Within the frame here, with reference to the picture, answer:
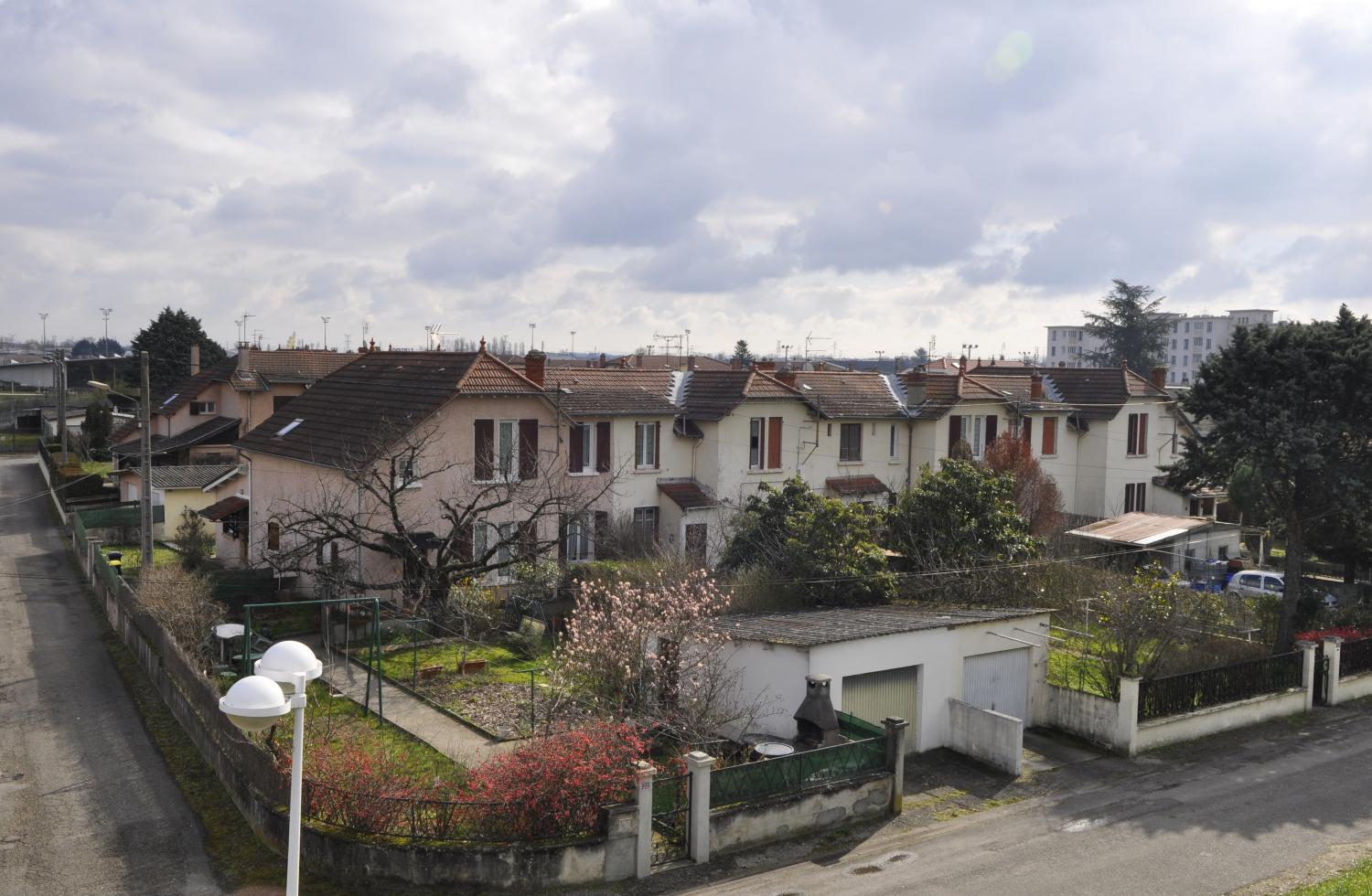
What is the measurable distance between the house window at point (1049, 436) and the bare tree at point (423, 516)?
67.8ft

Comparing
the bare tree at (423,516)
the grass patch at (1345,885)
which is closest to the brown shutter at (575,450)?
the bare tree at (423,516)

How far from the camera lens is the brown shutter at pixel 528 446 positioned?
30750 mm

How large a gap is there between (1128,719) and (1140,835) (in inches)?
153

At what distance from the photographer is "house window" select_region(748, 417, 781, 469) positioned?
36656 mm

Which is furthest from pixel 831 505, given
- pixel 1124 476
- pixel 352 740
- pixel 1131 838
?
pixel 1124 476

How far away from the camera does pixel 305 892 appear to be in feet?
43.3

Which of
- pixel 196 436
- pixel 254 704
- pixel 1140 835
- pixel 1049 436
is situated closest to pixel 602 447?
pixel 1049 436

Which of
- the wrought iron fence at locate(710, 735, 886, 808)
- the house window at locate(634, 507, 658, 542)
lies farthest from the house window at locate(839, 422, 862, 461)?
the wrought iron fence at locate(710, 735, 886, 808)

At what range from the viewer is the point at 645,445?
35.2 metres

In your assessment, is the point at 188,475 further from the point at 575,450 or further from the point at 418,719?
the point at 418,719

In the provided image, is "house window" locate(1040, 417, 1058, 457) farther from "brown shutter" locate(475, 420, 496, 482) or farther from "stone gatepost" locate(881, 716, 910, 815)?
"stone gatepost" locate(881, 716, 910, 815)

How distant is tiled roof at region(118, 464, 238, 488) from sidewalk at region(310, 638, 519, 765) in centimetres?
1736

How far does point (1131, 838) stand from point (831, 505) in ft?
35.3

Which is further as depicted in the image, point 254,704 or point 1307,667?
point 1307,667
